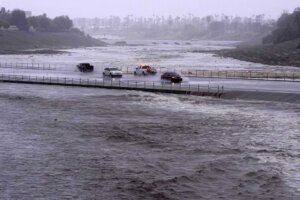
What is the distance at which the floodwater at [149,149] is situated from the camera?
1958 cm

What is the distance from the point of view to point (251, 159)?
23578 millimetres

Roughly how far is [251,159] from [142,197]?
22.0ft

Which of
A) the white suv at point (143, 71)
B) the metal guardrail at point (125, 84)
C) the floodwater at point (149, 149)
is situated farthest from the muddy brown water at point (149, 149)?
the white suv at point (143, 71)

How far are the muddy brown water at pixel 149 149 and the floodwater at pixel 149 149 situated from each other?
0.04m

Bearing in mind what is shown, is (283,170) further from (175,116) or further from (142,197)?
(175,116)

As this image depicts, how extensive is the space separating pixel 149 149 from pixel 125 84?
24.1 m

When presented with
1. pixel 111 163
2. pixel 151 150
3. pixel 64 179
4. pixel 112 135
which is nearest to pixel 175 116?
pixel 112 135

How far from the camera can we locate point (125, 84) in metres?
49.3

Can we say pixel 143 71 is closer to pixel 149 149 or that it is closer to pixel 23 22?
pixel 149 149

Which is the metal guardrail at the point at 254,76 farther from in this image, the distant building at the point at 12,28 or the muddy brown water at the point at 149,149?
the distant building at the point at 12,28

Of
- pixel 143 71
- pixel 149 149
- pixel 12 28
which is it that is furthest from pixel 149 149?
pixel 12 28

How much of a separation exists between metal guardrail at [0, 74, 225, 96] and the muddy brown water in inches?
106

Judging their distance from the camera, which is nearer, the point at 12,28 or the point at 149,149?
the point at 149,149

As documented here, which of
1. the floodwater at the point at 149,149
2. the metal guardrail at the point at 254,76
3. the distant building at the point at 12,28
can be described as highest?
the distant building at the point at 12,28
